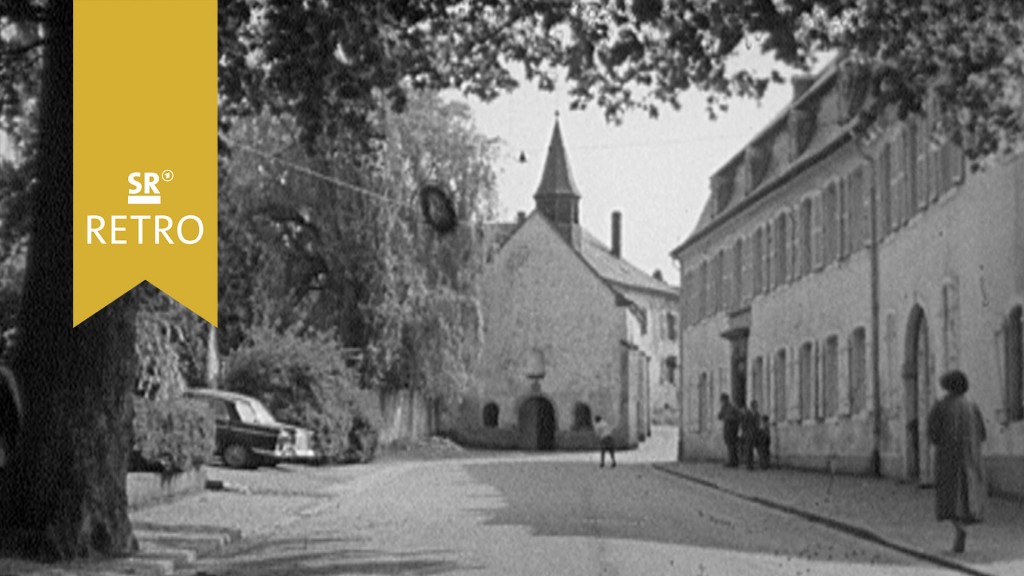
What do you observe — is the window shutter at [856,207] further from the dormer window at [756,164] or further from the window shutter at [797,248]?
the dormer window at [756,164]

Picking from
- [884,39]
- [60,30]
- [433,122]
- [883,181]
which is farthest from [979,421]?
[433,122]

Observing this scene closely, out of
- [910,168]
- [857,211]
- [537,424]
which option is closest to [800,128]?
[857,211]

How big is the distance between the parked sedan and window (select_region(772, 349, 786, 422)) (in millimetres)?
13187

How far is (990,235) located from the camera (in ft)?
88.2

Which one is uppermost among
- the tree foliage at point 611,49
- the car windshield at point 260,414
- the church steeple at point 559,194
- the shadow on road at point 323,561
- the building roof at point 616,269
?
the church steeple at point 559,194

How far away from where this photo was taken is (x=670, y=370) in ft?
369

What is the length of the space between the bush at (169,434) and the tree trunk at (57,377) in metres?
8.21

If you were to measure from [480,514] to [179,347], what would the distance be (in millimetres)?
17470

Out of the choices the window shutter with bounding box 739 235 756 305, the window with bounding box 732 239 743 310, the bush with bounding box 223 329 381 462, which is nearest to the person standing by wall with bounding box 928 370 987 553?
the bush with bounding box 223 329 381 462

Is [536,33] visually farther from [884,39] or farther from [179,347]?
[179,347]

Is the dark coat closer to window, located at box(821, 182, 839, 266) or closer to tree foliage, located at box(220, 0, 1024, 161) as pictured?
tree foliage, located at box(220, 0, 1024, 161)

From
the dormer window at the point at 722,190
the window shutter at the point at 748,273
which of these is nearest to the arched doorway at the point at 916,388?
the window shutter at the point at 748,273

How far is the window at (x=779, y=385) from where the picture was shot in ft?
149

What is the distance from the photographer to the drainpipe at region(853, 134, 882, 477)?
35.6 meters
